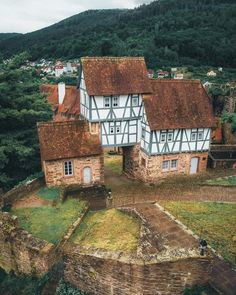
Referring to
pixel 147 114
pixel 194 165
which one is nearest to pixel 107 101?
pixel 147 114

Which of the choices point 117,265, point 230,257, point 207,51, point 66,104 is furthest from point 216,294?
point 207,51

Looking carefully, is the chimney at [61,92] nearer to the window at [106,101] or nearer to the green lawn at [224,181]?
the window at [106,101]

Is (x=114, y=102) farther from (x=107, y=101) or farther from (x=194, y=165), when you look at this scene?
(x=194, y=165)

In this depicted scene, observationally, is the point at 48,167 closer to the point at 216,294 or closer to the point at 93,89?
the point at 93,89

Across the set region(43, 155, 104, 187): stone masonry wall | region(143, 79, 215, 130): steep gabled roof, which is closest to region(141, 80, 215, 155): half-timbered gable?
region(143, 79, 215, 130): steep gabled roof

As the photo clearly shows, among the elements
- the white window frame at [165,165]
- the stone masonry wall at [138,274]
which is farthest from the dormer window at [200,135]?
the stone masonry wall at [138,274]
